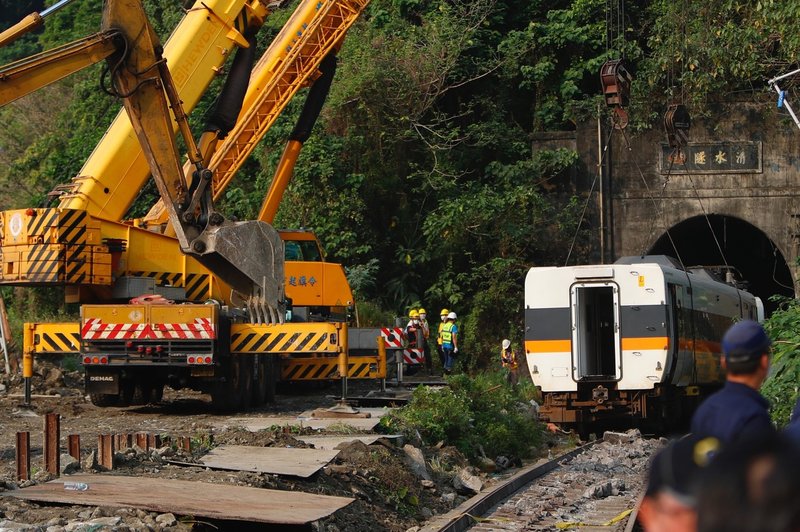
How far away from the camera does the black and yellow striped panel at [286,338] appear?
17.8m

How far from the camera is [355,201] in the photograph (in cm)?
3222

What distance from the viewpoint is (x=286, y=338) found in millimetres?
18031

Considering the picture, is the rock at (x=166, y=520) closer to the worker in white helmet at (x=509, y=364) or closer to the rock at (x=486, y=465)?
the rock at (x=486, y=465)

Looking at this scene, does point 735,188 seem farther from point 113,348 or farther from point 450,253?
point 113,348

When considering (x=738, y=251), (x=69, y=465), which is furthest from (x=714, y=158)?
(x=69, y=465)

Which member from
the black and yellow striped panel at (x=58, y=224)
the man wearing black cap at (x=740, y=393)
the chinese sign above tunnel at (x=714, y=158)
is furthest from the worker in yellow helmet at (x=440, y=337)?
the man wearing black cap at (x=740, y=393)

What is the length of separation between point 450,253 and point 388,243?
200 cm

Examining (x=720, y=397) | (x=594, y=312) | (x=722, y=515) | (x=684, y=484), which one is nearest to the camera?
(x=722, y=515)

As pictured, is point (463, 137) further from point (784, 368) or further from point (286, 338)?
point (784, 368)

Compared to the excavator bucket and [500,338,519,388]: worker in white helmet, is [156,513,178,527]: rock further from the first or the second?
[500,338,519,388]: worker in white helmet

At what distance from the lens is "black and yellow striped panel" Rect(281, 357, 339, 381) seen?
21.9 metres

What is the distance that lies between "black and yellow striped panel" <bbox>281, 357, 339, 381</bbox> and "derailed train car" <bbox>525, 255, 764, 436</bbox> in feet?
13.5

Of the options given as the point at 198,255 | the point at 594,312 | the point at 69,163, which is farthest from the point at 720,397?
the point at 69,163

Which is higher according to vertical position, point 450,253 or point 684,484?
point 450,253
